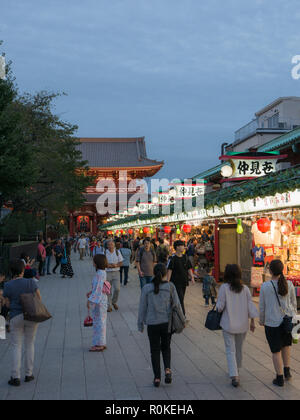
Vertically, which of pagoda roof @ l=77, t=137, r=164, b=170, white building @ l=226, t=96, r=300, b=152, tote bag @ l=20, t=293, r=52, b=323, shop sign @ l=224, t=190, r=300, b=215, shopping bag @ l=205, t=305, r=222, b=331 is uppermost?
pagoda roof @ l=77, t=137, r=164, b=170

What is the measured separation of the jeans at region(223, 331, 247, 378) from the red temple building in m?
48.8

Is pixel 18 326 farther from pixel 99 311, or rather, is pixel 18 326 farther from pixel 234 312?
pixel 234 312

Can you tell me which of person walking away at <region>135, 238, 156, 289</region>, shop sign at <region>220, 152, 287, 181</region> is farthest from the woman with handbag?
shop sign at <region>220, 152, 287, 181</region>

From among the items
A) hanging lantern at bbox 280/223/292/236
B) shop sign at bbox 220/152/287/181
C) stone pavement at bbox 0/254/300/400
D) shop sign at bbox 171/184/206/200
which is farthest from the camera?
shop sign at bbox 171/184/206/200

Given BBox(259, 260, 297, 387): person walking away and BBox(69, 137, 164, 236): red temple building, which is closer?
BBox(259, 260, 297, 387): person walking away

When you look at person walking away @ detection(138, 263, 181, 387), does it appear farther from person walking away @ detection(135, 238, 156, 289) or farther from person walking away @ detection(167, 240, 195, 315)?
person walking away @ detection(135, 238, 156, 289)

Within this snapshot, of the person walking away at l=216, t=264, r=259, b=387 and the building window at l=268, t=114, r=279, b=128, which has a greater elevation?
the building window at l=268, t=114, r=279, b=128

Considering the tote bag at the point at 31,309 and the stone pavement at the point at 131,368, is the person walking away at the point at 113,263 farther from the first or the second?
the tote bag at the point at 31,309

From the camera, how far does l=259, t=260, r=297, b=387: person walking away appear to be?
19.3 feet

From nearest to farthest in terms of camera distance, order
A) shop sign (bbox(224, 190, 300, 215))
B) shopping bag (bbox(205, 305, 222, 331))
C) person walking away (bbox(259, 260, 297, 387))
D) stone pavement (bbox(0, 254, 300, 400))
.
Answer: stone pavement (bbox(0, 254, 300, 400)) → person walking away (bbox(259, 260, 297, 387)) → shopping bag (bbox(205, 305, 222, 331)) → shop sign (bbox(224, 190, 300, 215))

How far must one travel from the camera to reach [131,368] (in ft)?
22.3

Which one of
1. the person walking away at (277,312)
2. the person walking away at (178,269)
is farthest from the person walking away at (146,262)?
the person walking away at (277,312)

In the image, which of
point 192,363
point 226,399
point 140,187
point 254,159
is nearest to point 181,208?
point 254,159

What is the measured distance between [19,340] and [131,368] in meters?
1.67
